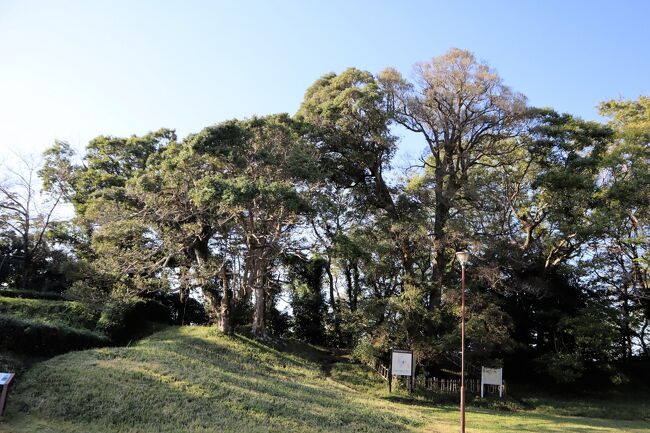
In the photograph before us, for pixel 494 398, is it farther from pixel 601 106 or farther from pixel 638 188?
pixel 601 106

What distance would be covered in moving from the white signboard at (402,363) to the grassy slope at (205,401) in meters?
1.22

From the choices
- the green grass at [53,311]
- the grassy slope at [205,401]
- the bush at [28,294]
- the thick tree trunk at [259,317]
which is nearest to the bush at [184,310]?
the bush at [28,294]

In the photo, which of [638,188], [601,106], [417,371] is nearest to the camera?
[638,188]

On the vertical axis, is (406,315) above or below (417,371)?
above

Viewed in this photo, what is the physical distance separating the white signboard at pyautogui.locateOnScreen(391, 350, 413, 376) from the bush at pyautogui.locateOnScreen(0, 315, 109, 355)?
1231 centimetres

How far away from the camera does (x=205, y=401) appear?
1289cm

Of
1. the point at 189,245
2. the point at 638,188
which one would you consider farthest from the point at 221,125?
the point at 638,188

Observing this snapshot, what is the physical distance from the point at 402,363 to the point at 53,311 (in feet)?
49.2

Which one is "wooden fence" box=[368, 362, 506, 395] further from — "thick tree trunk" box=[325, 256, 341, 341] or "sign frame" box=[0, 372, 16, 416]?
"sign frame" box=[0, 372, 16, 416]

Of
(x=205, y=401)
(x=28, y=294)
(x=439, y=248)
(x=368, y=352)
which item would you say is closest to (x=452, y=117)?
(x=439, y=248)

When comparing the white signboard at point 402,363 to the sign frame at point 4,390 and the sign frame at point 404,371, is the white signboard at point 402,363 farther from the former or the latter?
the sign frame at point 4,390

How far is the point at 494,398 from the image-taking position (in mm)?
20844

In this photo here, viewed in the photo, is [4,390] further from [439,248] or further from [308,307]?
[308,307]

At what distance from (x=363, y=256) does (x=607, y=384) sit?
52.9 ft
